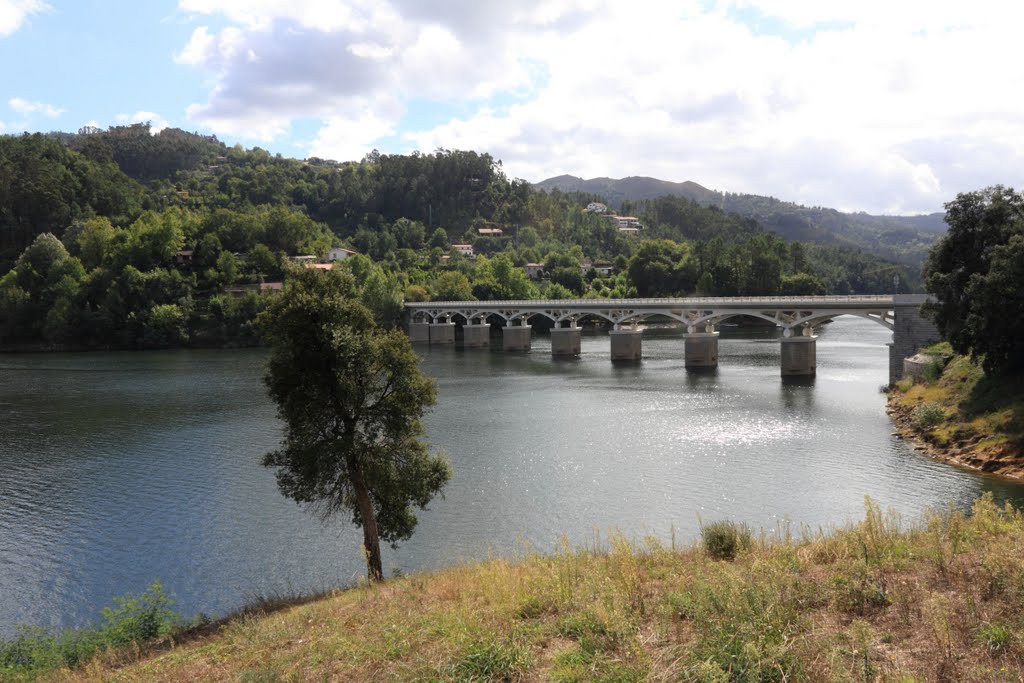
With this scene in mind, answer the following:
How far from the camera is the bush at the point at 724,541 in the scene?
11.9 metres

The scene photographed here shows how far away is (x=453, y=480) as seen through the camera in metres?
27.8

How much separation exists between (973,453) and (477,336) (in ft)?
208

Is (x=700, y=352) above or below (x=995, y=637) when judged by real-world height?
below

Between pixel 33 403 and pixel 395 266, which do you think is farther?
pixel 395 266

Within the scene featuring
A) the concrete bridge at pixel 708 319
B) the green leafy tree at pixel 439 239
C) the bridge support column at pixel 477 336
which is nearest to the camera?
the concrete bridge at pixel 708 319

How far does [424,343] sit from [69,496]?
6803 cm

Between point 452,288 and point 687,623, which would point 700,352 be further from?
point 687,623

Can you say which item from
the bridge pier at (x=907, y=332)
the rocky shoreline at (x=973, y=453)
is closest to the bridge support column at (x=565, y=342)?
the bridge pier at (x=907, y=332)

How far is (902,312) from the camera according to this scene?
46.6 metres

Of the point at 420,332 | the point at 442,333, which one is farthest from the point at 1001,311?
the point at 420,332

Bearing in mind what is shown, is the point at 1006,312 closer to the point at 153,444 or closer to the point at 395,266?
the point at 153,444

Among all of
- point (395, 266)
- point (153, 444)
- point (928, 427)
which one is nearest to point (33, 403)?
point (153, 444)

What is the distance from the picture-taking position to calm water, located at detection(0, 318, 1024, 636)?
65.8 feet

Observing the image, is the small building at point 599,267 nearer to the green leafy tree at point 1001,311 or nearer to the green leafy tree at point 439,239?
the green leafy tree at point 439,239
